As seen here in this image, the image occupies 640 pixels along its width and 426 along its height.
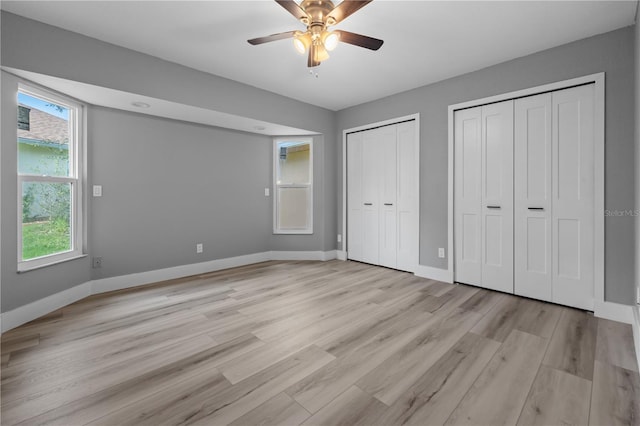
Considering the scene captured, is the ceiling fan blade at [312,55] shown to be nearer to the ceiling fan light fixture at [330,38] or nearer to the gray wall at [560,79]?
the ceiling fan light fixture at [330,38]

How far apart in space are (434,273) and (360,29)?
2993 mm

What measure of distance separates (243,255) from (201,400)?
3.19 metres

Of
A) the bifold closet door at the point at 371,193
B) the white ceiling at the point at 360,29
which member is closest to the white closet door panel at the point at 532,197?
the white ceiling at the point at 360,29

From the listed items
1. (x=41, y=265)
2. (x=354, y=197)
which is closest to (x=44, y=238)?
Answer: (x=41, y=265)

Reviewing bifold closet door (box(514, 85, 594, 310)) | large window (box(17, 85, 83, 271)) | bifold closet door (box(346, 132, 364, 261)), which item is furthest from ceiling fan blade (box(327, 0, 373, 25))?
large window (box(17, 85, 83, 271))

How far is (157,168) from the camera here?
12.2 ft

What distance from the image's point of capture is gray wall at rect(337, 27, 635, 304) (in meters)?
2.50

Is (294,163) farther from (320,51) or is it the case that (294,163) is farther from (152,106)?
(320,51)

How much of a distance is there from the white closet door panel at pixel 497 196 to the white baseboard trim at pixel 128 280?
2530 mm

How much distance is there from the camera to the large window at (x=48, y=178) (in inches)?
103

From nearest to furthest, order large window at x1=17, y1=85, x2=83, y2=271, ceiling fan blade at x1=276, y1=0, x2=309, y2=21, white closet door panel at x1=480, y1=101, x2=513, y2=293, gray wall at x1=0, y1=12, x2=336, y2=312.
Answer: ceiling fan blade at x1=276, y1=0, x2=309, y2=21, gray wall at x1=0, y1=12, x2=336, y2=312, large window at x1=17, y1=85, x2=83, y2=271, white closet door panel at x1=480, y1=101, x2=513, y2=293

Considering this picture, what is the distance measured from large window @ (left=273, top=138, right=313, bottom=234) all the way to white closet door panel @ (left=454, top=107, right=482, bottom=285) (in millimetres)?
2389

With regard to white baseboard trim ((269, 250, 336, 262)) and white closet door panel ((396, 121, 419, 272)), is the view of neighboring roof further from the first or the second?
white closet door panel ((396, 121, 419, 272))

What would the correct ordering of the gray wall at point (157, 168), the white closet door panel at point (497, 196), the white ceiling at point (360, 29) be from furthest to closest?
the white closet door panel at point (497, 196)
the gray wall at point (157, 168)
the white ceiling at point (360, 29)
